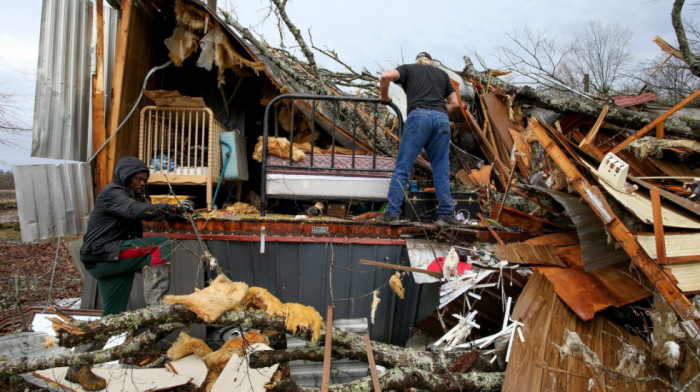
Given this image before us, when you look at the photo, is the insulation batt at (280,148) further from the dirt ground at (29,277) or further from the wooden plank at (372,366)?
the dirt ground at (29,277)

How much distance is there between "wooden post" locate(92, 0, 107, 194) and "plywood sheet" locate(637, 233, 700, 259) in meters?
5.15

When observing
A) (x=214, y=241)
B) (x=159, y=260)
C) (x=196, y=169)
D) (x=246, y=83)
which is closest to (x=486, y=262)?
(x=214, y=241)

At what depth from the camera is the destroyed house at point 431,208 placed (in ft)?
8.83

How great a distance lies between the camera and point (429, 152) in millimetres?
4141

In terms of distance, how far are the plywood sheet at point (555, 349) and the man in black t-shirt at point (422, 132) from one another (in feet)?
4.15

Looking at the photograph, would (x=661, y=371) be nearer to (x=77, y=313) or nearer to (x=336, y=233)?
(x=336, y=233)

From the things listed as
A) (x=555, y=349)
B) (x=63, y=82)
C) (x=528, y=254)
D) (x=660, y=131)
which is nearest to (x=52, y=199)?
(x=63, y=82)

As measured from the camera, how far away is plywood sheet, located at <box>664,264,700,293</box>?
2.31 metres

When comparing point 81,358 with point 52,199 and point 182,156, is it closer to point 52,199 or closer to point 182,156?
point 52,199

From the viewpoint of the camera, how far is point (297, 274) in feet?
13.1

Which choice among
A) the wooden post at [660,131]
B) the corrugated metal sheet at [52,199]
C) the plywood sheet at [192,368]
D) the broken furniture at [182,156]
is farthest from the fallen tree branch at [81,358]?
the wooden post at [660,131]

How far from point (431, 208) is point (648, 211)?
6.29 feet

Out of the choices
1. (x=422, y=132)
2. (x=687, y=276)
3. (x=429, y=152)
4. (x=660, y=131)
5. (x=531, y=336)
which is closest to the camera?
(x=687, y=276)

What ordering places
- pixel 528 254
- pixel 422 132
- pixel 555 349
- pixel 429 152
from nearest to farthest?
pixel 555 349
pixel 528 254
pixel 422 132
pixel 429 152
